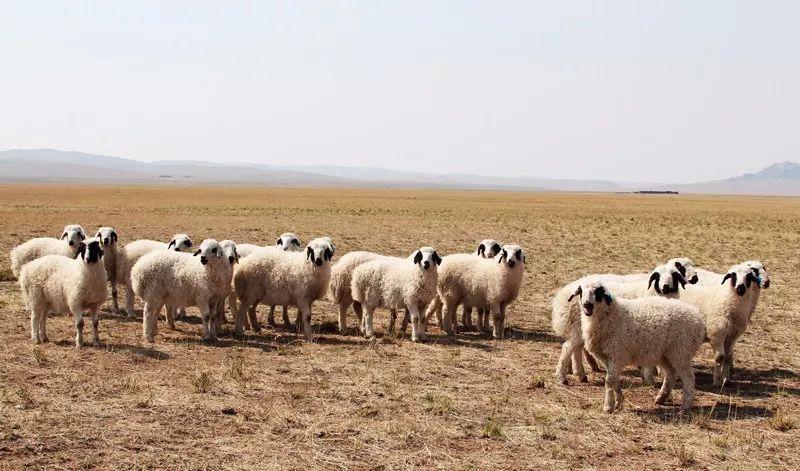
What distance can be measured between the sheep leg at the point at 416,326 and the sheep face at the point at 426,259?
83 cm

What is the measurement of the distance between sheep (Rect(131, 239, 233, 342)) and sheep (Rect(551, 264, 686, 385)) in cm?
604

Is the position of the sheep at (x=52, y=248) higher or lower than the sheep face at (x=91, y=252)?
lower

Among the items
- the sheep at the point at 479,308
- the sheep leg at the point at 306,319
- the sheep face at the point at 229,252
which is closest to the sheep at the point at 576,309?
the sheep at the point at 479,308

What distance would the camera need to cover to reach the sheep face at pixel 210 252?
13.4 m

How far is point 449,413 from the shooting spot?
368 inches

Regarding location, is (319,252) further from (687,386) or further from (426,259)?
(687,386)

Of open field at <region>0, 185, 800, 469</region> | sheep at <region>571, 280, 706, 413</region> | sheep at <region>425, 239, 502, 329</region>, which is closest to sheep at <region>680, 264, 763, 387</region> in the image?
open field at <region>0, 185, 800, 469</region>

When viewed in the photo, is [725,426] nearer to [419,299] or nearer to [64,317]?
[419,299]

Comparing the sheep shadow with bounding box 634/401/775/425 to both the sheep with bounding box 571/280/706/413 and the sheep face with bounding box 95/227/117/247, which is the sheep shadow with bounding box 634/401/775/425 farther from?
the sheep face with bounding box 95/227/117/247

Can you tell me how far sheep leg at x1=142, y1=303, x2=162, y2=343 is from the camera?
13.1 metres

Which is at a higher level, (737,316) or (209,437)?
(737,316)

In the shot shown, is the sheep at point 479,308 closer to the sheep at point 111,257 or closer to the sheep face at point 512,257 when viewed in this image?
the sheep face at point 512,257

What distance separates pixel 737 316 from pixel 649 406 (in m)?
2.51

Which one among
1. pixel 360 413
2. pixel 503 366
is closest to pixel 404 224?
pixel 503 366
